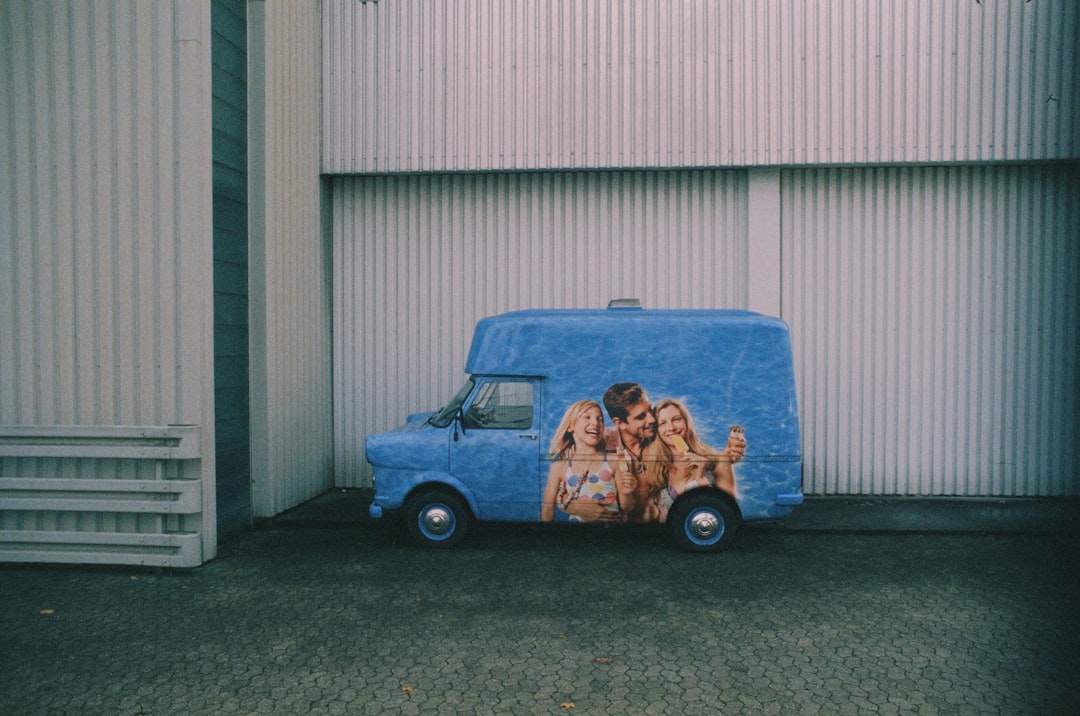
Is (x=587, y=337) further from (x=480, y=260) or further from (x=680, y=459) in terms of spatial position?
(x=480, y=260)

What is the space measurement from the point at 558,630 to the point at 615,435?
233 centimetres

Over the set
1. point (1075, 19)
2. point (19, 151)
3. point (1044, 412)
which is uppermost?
point (1075, 19)

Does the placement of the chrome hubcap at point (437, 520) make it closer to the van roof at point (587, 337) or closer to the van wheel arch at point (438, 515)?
the van wheel arch at point (438, 515)

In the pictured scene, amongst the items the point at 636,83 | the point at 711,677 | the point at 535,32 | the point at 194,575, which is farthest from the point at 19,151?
the point at 711,677

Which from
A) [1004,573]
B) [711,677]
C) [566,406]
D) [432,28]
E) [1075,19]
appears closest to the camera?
[711,677]

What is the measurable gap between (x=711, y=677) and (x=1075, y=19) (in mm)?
9093

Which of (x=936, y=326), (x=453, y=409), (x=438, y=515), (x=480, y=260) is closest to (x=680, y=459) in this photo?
(x=453, y=409)

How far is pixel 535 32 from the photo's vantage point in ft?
33.9

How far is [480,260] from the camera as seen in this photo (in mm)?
10812

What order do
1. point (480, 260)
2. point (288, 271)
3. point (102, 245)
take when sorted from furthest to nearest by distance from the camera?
point (480, 260)
point (288, 271)
point (102, 245)

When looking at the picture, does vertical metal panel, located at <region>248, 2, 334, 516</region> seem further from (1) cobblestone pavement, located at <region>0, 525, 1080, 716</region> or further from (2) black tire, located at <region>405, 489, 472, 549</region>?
(2) black tire, located at <region>405, 489, 472, 549</region>

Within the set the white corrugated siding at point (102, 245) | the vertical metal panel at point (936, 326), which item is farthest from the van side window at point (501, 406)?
the vertical metal panel at point (936, 326)

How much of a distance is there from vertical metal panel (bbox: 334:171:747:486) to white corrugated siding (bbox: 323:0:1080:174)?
449 millimetres

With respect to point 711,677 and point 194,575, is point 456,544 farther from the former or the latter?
point 711,677
